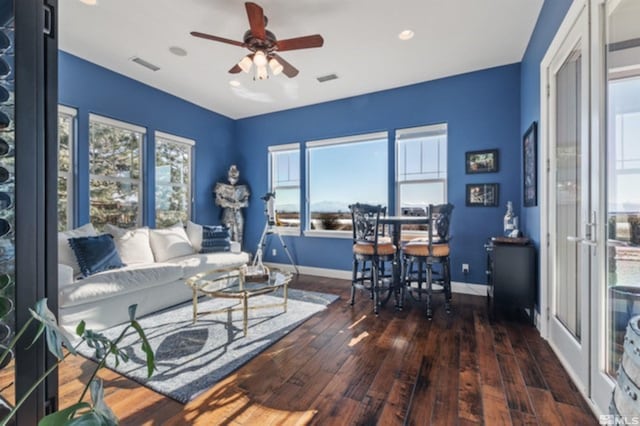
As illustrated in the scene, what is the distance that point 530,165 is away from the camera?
9.84 ft

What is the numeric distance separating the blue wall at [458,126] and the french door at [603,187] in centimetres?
168

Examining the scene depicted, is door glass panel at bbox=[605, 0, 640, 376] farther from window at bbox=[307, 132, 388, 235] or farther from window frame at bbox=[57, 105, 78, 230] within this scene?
window frame at bbox=[57, 105, 78, 230]

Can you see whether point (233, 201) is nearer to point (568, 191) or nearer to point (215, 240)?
point (215, 240)

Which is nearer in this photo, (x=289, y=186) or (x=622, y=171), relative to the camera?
(x=622, y=171)

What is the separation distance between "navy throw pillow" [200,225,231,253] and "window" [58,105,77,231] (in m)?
1.56

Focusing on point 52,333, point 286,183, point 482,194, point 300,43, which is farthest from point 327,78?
point 52,333

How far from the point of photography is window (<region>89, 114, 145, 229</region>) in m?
3.76

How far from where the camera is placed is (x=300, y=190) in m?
5.18

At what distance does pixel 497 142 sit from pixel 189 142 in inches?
186

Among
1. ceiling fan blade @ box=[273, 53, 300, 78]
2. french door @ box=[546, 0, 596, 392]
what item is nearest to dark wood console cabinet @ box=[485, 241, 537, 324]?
french door @ box=[546, 0, 596, 392]

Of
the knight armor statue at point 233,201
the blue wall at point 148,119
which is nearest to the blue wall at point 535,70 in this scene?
the knight armor statue at point 233,201

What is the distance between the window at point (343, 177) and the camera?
178 inches

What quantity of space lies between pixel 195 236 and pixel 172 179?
1.18 meters

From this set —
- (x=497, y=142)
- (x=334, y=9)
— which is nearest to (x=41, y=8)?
(x=334, y=9)
